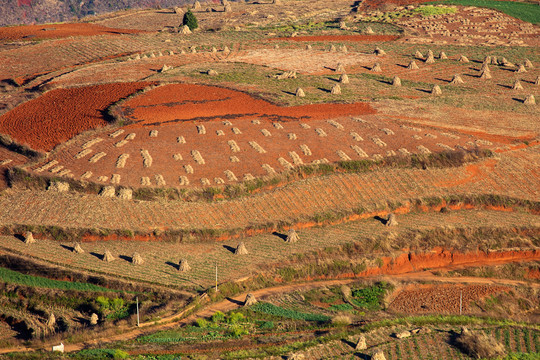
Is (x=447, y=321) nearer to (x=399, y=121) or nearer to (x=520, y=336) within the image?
(x=520, y=336)

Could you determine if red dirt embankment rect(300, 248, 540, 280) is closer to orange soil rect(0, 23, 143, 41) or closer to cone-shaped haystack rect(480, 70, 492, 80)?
cone-shaped haystack rect(480, 70, 492, 80)

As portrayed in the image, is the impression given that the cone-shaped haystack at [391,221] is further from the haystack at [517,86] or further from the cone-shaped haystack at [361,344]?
the haystack at [517,86]

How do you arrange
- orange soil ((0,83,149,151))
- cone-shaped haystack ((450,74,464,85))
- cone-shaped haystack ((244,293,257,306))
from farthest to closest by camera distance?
1. cone-shaped haystack ((450,74,464,85))
2. orange soil ((0,83,149,151))
3. cone-shaped haystack ((244,293,257,306))

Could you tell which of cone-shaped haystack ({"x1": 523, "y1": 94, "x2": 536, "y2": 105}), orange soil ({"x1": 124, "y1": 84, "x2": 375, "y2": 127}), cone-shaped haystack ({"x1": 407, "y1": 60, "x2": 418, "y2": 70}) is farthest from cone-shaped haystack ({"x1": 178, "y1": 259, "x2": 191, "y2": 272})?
cone-shaped haystack ({"x1": 407, "y1": 60, "x2": 418, "y2": 70})

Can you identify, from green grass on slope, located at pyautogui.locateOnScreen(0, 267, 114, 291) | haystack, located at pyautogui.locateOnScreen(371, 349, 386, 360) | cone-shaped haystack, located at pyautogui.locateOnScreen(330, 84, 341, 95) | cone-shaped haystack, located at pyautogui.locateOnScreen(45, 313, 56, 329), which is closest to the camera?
haystack, located at pyautogui.locateOnScreen(371, 349, 386, 360)

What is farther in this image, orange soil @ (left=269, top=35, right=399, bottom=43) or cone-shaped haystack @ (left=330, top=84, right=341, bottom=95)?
orange soil @ (left=269, top=35, right=399, bottom=43)

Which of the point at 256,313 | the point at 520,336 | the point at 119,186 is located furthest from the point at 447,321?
the point at 119,186

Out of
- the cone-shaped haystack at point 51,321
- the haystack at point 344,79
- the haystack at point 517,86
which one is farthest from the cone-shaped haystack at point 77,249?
the haystack at point 517,86
